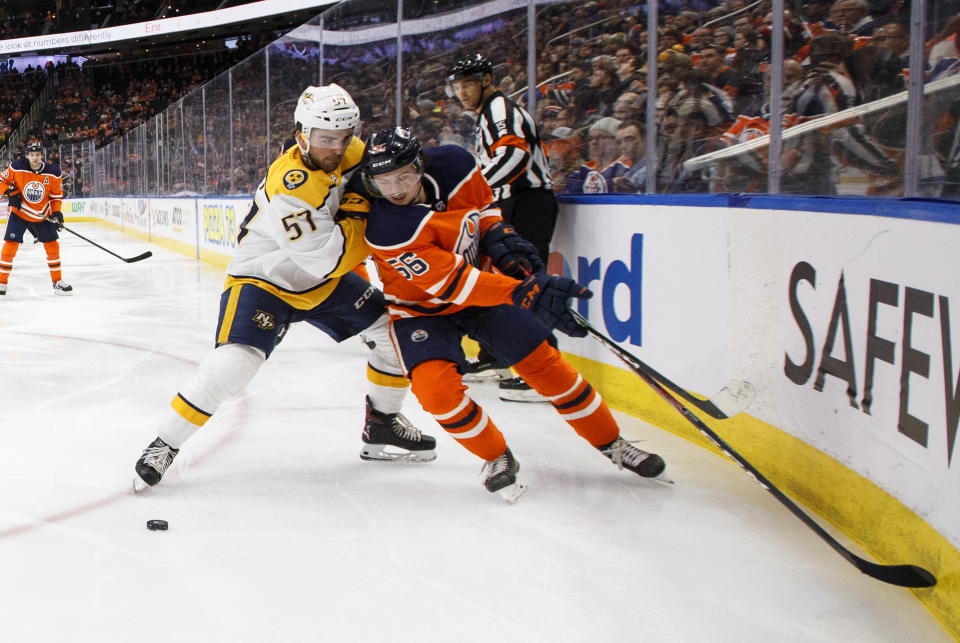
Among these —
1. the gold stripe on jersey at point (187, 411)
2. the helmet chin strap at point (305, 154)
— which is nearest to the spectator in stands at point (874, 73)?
the helmet chin strap at point (305, 154)

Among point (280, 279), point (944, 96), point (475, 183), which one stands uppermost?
point (944, 96)

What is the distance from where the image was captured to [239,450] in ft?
8.60

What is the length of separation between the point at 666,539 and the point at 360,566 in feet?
2.19

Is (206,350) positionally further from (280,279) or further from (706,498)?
(706,498)

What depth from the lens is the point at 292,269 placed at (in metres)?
2.32

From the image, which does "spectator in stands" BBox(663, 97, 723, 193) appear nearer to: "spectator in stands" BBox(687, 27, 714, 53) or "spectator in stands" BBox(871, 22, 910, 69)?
"spectator in stands" BBox(687, 27, 714, 53)

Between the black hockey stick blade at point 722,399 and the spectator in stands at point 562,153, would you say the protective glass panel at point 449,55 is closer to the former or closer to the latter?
the spectator in stands at point 562,153

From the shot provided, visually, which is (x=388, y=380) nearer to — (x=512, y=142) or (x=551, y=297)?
(x=551, y=297)

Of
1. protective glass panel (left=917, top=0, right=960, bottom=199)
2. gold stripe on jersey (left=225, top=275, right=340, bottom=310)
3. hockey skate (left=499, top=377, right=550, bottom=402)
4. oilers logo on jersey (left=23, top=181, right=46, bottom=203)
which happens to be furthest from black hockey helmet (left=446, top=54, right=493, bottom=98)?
oilers logo on jersey (left=23, top=181, right=46, bottom=203)

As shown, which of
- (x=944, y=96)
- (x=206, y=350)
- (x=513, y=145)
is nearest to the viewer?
(x=944, y=96)

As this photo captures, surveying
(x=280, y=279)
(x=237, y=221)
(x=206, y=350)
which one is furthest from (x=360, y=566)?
(x=237, y=221)

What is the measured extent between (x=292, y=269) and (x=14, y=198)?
5.34 meters

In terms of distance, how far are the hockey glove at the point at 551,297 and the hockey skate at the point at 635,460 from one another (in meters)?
0.45

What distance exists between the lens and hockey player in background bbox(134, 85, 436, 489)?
A: 2123 mm
